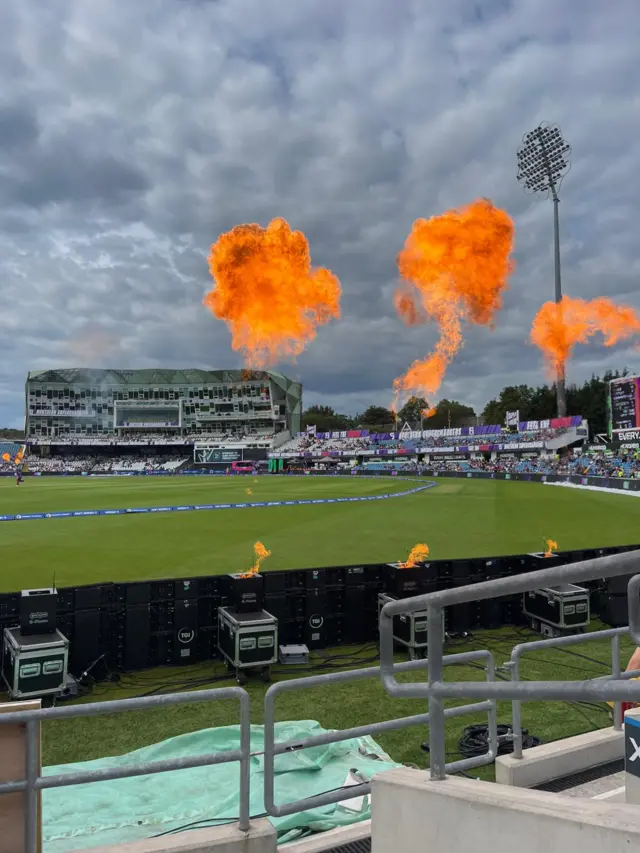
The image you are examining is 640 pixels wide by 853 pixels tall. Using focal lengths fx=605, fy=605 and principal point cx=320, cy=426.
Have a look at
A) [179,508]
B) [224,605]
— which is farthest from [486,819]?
[179,508]

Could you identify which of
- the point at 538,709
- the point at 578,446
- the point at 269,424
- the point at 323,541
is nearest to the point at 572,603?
the point at 538,709

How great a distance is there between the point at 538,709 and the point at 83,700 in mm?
6189

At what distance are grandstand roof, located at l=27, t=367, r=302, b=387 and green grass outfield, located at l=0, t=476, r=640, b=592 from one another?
4369 inches

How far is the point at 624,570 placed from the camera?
1.96 metres

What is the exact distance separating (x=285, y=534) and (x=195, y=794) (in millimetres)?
18026

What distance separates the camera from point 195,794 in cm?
566

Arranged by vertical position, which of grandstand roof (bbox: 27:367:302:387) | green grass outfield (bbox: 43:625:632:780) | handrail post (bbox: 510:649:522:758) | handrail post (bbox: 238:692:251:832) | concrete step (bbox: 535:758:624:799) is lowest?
green grass outfield (bbox: 43:625:632:780)

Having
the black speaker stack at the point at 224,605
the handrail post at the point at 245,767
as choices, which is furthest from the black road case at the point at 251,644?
the handrail post at the point at 245,767

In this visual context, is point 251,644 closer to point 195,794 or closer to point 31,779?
point 195,794

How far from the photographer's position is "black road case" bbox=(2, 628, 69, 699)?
26.8 ft

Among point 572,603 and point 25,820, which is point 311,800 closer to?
point 25,820

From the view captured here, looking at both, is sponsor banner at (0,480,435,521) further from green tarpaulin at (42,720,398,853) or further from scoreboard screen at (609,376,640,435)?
scoreboard screen at (609,376,640,435)

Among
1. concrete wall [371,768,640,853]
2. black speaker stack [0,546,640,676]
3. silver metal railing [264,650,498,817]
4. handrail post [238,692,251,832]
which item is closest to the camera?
concrete wall [371,768,640,853]

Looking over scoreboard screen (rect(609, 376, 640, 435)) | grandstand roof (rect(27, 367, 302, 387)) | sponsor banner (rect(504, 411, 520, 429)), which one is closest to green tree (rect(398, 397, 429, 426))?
grandstand roof (rect(27, 367, 302, 387))
